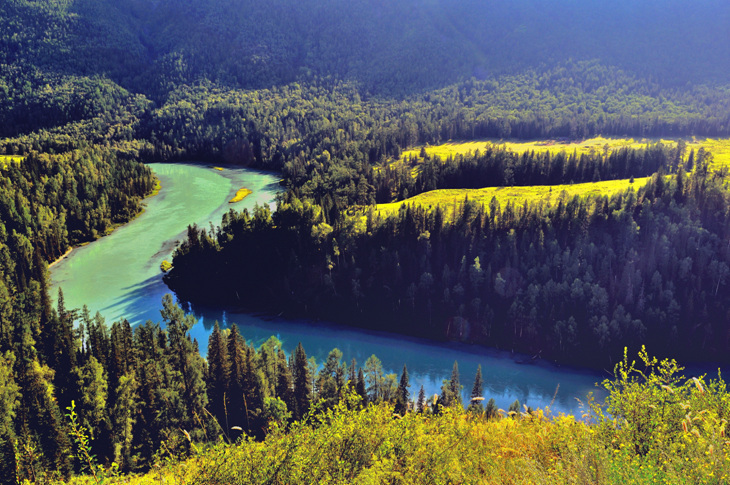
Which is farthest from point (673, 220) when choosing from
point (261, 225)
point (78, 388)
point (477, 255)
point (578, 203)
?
point (78, 388)

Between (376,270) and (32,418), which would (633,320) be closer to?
(376,270)

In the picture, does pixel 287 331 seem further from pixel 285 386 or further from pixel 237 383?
pixel 237 383

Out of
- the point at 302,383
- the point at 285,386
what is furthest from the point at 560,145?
the point at 285,386

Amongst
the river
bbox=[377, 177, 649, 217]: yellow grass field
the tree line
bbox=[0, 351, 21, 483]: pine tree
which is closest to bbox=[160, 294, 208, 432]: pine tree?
the tree line

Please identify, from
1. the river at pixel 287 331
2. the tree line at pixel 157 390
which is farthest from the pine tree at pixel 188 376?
the river at pixel 287 331

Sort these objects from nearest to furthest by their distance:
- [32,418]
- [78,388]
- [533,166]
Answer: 1. [32,418]
2. [78,388]
3. [533,166]

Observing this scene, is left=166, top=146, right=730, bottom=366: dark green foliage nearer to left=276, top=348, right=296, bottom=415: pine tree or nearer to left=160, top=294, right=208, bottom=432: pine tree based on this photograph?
left=276, top=348, right=296, bottom=415: pine tree

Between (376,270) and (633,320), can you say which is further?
(376,270)
